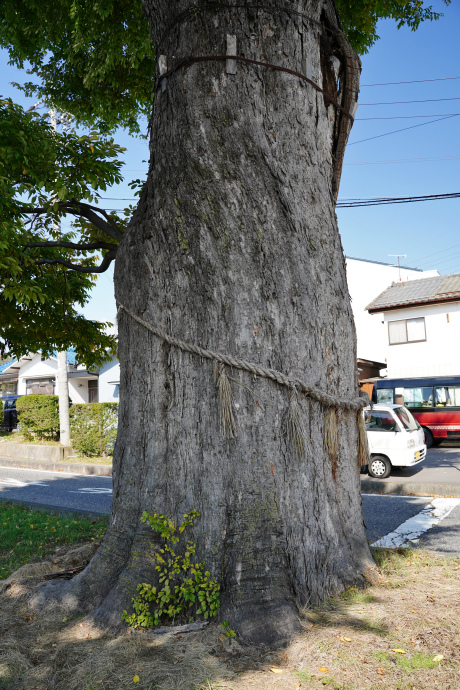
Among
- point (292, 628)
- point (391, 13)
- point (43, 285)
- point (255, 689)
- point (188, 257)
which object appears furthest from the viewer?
point (391, 13)

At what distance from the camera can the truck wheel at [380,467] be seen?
1215cm

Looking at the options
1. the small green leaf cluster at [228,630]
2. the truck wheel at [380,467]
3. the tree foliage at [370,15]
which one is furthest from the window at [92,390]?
the small green leaf cluster at [228,630]

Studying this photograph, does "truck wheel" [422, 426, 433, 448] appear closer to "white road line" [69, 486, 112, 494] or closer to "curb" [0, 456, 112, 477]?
"curb" [0, 456, 112, 477]

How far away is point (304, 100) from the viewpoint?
12.9ft

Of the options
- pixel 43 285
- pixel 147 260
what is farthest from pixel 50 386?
pixel 147 260

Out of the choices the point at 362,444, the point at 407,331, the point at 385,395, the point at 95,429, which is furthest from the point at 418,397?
the point at 362,444

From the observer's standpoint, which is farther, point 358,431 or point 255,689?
point 358,431

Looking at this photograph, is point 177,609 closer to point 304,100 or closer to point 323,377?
point 323,377

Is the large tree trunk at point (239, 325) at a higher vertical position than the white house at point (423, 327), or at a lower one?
lower

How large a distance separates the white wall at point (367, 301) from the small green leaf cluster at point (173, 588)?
29.1m

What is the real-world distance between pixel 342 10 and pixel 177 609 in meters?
7.57

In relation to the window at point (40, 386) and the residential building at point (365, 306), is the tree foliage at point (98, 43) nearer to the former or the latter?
the residential building at point (365, 306)

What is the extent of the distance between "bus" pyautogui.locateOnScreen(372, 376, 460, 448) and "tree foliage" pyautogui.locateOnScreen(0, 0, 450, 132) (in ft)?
45.1

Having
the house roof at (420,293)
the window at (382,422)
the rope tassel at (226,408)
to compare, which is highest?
the house roof at (420,293)
